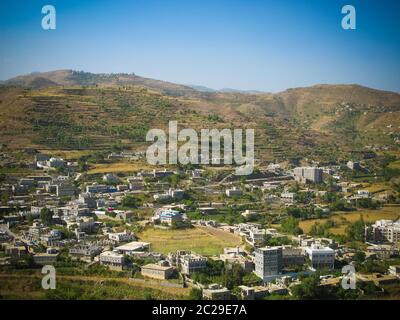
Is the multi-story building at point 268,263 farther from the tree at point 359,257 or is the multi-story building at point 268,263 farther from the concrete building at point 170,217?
the concrete building at point 170,217

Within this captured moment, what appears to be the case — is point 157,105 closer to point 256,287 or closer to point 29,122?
point 29,122

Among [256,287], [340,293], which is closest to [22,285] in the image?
[256,287]

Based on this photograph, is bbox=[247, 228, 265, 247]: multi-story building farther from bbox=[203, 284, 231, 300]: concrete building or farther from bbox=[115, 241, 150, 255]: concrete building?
bbox=[203, 284, 231, 300]: concrete building

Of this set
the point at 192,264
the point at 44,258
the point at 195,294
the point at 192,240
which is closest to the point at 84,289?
the point at 44,258

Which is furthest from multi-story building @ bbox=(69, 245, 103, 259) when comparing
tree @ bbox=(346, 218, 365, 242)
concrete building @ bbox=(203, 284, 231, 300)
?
tree @ bbox=(346, 218, 365, 242)

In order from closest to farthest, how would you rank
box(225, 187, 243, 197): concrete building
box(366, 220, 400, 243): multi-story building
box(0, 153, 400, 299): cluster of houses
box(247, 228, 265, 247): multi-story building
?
box(0, 153, 400, 299): cluster of houses
box(247, 228, 265, 247): multi-story building
box(366, 220, 400, 243): multi-story building
box(225, 187, 243, 197): concrete building

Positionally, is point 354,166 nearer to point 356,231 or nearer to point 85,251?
point 356,231
